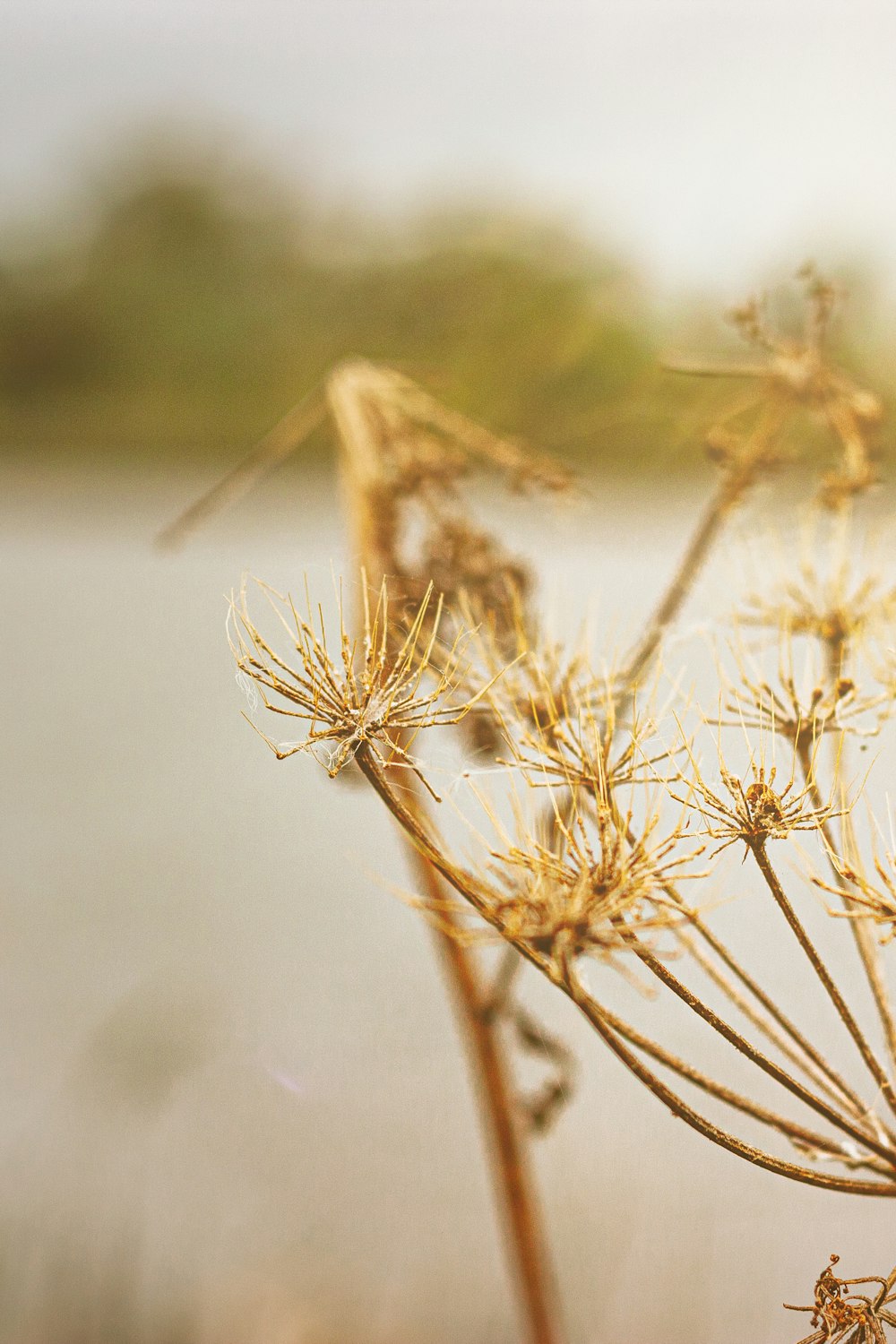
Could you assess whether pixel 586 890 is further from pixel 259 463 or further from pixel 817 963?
pixel 259 463

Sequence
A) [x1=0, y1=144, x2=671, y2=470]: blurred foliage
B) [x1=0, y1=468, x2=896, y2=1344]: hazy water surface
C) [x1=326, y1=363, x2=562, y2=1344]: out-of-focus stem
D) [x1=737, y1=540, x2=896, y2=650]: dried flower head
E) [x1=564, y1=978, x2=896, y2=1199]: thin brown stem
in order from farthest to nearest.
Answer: [x1=0, y1=144, x2=671, y2=470]: blurred foliage
[x1=0, y1=468, x2=896, y2=1344]: hazy water surface
[x1=326, y1=363, x2=562, y2=1344]: out-of-focus stem
[x1=737, y1=540, x2=896, y2=650]: dried flower head
[x1=564, y1=978, x2=896, y2=1199]: thin brown stem

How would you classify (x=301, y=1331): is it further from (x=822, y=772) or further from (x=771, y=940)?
(x=822, y=772)

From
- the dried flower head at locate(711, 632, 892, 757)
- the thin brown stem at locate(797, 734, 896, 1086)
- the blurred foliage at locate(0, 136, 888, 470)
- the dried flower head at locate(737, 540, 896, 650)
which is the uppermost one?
the blurred foliage at locate(0, 136, 888, 470)

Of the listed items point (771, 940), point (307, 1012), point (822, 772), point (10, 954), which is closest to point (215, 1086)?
point (307, 1012)

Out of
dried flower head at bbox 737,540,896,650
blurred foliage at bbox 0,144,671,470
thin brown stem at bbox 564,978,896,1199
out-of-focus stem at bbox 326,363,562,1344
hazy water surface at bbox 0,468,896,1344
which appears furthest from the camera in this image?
blurred foliage at bbox 0,144,671,470

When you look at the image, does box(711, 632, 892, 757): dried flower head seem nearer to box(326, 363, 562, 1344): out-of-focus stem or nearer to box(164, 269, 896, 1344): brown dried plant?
box(164, 269, 896, 1344): brown dried plant

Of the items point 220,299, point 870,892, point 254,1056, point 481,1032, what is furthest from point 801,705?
point 220,299

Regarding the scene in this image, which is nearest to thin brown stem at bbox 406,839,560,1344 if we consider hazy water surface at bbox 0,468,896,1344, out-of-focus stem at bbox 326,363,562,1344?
out-of-focus stem at bbox 326,363,562,1344
